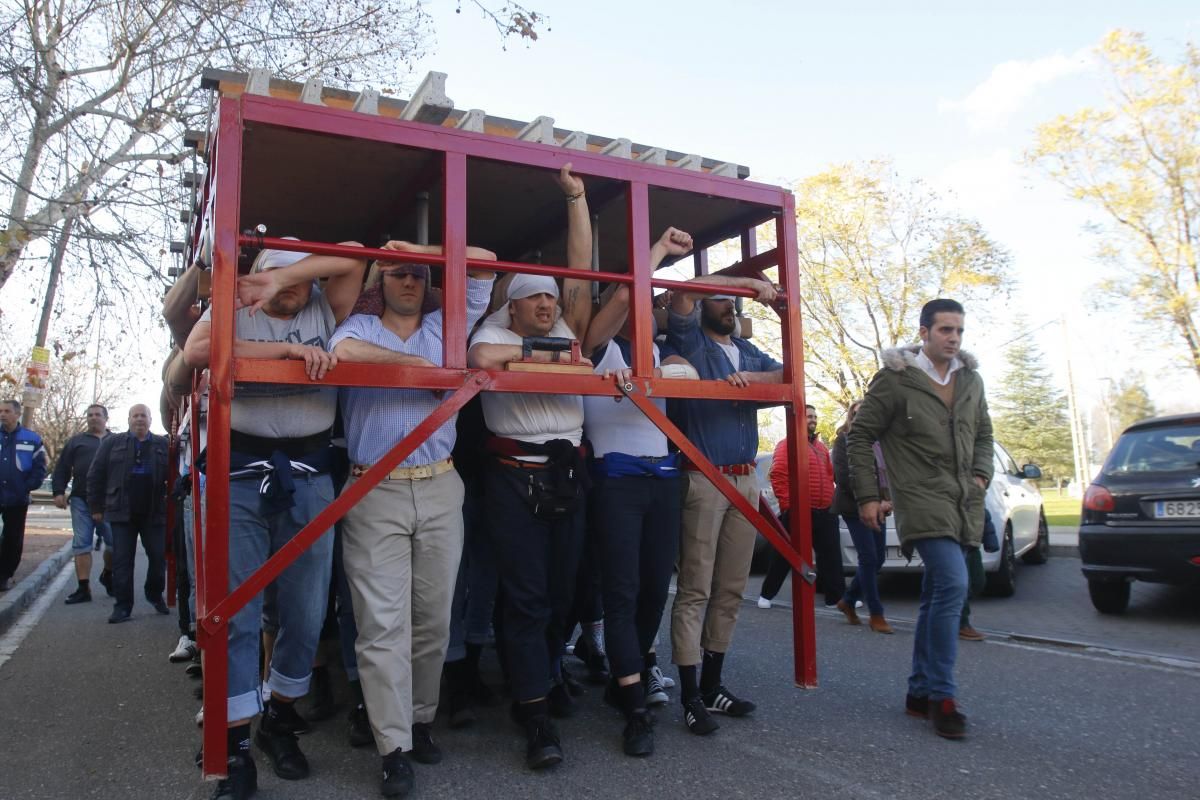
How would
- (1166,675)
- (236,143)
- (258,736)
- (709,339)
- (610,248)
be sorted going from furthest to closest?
(610,248) < (1166,675) < (709,339) < (258,736) < (236,143)

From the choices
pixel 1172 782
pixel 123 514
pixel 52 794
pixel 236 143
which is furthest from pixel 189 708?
pixel 1172 782

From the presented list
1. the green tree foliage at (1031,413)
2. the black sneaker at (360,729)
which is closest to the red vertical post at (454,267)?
the black sneaker at (360,729)

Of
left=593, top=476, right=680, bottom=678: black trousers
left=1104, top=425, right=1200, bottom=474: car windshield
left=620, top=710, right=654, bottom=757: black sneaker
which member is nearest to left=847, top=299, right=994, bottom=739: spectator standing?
left=593, top=476, right=680, bottom=678: black trousers

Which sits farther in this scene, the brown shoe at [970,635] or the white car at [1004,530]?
the white car at [1004,530]

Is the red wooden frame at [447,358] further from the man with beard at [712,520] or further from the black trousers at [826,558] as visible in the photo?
the black trousers at [826,558]


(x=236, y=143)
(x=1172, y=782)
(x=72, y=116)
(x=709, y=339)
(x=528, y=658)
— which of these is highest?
(x=72, y=116)

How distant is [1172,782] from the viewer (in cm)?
321

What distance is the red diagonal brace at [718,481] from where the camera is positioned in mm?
3635

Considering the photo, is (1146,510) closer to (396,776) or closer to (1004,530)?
(1004,530)

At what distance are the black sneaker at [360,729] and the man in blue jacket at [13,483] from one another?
6.30m

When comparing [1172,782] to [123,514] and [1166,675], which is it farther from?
[123,514]

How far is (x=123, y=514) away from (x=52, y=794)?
16.0 feet

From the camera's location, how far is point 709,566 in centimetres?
400

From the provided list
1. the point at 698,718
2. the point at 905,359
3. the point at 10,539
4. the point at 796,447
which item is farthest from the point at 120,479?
the point at 905,359
